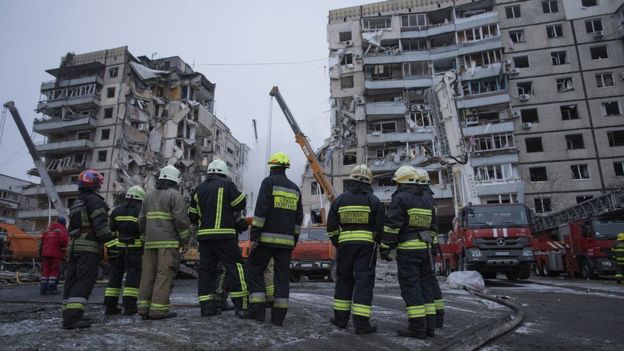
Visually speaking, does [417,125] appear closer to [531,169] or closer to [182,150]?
[531,169]

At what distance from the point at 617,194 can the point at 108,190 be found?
37.8 meters

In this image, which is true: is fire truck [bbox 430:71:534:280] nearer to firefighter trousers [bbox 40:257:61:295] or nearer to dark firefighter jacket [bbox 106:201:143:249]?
dark firefighter jacket [bbox 106:201:143:249]

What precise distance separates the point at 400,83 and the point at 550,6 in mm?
14855

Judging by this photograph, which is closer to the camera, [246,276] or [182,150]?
→ [246,276]

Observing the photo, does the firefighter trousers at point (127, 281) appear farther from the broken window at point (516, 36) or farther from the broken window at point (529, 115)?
the broken window at point (516, 36)

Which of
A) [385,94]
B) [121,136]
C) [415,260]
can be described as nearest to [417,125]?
[385,94]

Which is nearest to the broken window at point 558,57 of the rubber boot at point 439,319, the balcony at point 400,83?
the balcony at point 400,83

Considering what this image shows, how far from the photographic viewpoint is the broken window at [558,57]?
35.7m

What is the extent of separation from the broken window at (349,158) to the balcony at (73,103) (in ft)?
83.3

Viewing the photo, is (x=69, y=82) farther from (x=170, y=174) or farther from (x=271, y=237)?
(x=271, y=237)

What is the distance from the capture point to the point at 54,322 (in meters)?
4.77

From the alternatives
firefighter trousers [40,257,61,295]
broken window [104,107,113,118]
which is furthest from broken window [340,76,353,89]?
firefighter trousers [40,257,61,295]

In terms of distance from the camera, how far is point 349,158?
3778 centimetres

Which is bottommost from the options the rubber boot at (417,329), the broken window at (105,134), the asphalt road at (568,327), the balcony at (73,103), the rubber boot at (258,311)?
the asphalt road at (568,327)
